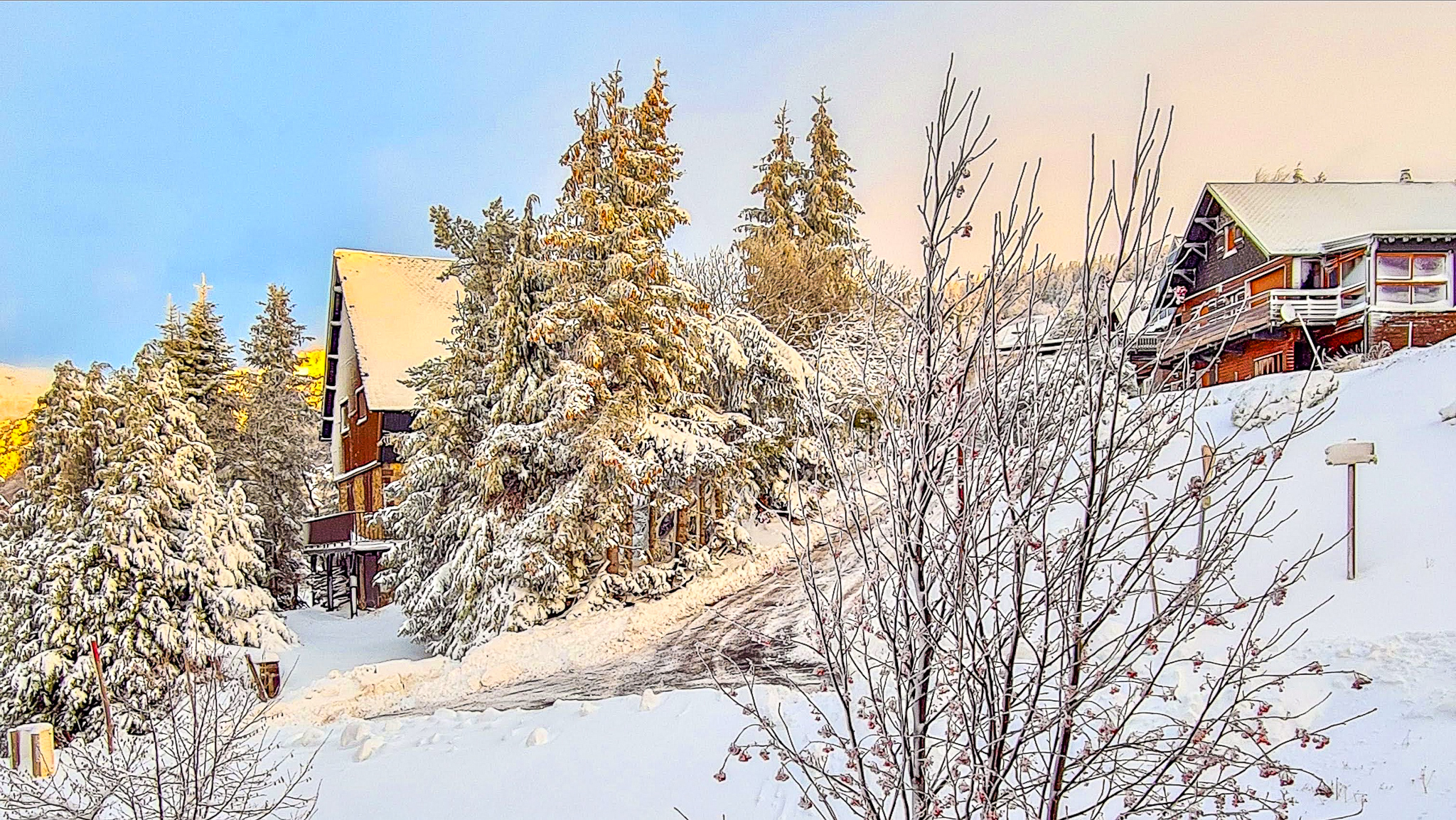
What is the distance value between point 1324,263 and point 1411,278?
6.98ft

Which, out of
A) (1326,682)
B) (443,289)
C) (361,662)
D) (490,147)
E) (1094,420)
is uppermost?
(490,147)

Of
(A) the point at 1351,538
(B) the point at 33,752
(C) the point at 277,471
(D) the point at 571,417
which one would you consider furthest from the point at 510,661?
(C) the point at 277,471

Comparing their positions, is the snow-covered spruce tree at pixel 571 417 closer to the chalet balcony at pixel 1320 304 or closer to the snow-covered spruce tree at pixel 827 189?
the snow-covered spruce tree at pixel 827 189

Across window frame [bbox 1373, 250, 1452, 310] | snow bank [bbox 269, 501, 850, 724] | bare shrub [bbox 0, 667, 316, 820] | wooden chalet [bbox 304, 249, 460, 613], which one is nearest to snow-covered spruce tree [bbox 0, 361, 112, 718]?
snow bank [bbox 269, 501, 850, 724]

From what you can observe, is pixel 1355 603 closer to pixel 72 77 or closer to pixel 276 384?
pixel 72 77

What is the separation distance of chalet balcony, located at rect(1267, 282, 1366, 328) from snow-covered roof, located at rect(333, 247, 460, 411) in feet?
62.8

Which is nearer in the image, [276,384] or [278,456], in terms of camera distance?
[278,456]

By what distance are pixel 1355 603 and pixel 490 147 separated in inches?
622

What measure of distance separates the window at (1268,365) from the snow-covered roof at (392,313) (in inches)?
792

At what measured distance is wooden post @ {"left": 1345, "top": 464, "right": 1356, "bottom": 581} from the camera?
7902 mm

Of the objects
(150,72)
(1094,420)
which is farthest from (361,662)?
(1094,420)

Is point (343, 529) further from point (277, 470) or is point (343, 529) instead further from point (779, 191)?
point (779, 191)

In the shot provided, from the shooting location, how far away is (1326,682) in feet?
19.7

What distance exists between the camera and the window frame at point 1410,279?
1944cm
